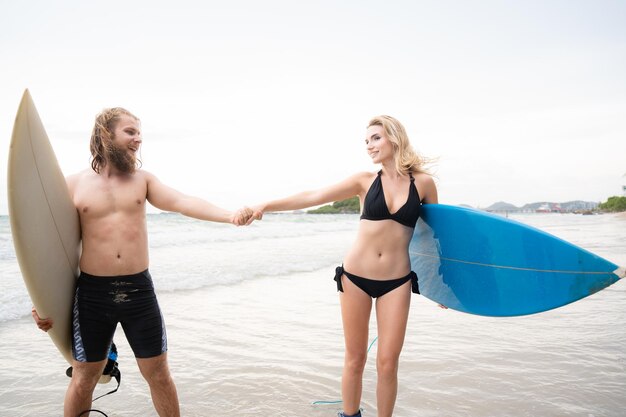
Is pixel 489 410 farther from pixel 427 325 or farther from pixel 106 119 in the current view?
pixel 106 119

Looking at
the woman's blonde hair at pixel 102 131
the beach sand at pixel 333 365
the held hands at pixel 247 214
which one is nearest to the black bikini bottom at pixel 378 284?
the held hands at pixel 247 214

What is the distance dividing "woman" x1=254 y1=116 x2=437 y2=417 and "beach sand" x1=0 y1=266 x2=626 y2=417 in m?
0.65

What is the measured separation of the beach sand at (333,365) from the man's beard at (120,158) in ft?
6.19

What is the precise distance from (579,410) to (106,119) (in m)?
3.89

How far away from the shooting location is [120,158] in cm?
279

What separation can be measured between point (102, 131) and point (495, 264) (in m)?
2.99

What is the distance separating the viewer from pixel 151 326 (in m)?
2.69

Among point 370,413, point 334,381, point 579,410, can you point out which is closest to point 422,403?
point 370,413

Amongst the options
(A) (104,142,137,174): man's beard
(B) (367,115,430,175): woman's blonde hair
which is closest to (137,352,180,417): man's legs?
(A) (104,142,137,174): man's beard

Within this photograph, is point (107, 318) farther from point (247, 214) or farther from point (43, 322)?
point (247, 214)

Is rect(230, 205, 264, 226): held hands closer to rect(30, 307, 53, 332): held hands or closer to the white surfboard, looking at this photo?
the white surfboard

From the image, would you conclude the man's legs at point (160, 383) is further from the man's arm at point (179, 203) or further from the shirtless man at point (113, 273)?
the man's arm at point (179, 203)

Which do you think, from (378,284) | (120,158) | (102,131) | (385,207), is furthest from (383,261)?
(102,131)

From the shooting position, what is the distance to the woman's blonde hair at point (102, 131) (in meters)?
2.76
